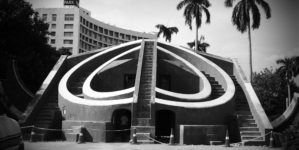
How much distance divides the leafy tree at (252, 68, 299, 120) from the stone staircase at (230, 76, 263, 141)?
23.1 m

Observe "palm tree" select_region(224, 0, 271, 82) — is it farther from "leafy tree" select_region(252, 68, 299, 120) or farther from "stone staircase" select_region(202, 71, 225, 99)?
"leafy tree" select_region(252, 68, 299, 120)

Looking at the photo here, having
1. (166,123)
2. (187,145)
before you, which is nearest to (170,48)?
(166,123)

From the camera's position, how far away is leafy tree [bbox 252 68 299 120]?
39.7 meters

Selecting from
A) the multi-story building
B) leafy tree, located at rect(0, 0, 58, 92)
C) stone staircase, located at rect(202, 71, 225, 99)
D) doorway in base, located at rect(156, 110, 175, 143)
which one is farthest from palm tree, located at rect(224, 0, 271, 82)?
the multi-story building

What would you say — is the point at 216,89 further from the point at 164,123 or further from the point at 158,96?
the point at 158,96

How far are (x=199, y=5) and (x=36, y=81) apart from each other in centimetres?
1834

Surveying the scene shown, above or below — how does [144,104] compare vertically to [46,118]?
above

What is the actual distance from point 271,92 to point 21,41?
30.9 meters

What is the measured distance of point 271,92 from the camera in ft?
133

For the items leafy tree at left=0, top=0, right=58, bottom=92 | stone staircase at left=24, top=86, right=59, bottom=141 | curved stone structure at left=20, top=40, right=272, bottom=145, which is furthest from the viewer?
leafy tree at left=0, top=0, right=58, bottom=92

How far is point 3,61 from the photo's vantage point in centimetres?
2325

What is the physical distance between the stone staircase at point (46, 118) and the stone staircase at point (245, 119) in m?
9.38

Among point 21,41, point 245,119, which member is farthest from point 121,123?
point 21,41

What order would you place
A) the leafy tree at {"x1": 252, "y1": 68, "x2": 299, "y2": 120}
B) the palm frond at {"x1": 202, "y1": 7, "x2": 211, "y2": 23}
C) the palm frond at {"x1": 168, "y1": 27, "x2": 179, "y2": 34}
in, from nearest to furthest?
the palm frond at {"x1": 202, "y1": 7, "x2": 211, "y2": 23}
the leafy tree at {"x1": 252, "y1": 68, "x2": 299, "y2": 120}
the palm frond at {"x1": 168, "y1": 27, "x2": 179, "y2": 34}
